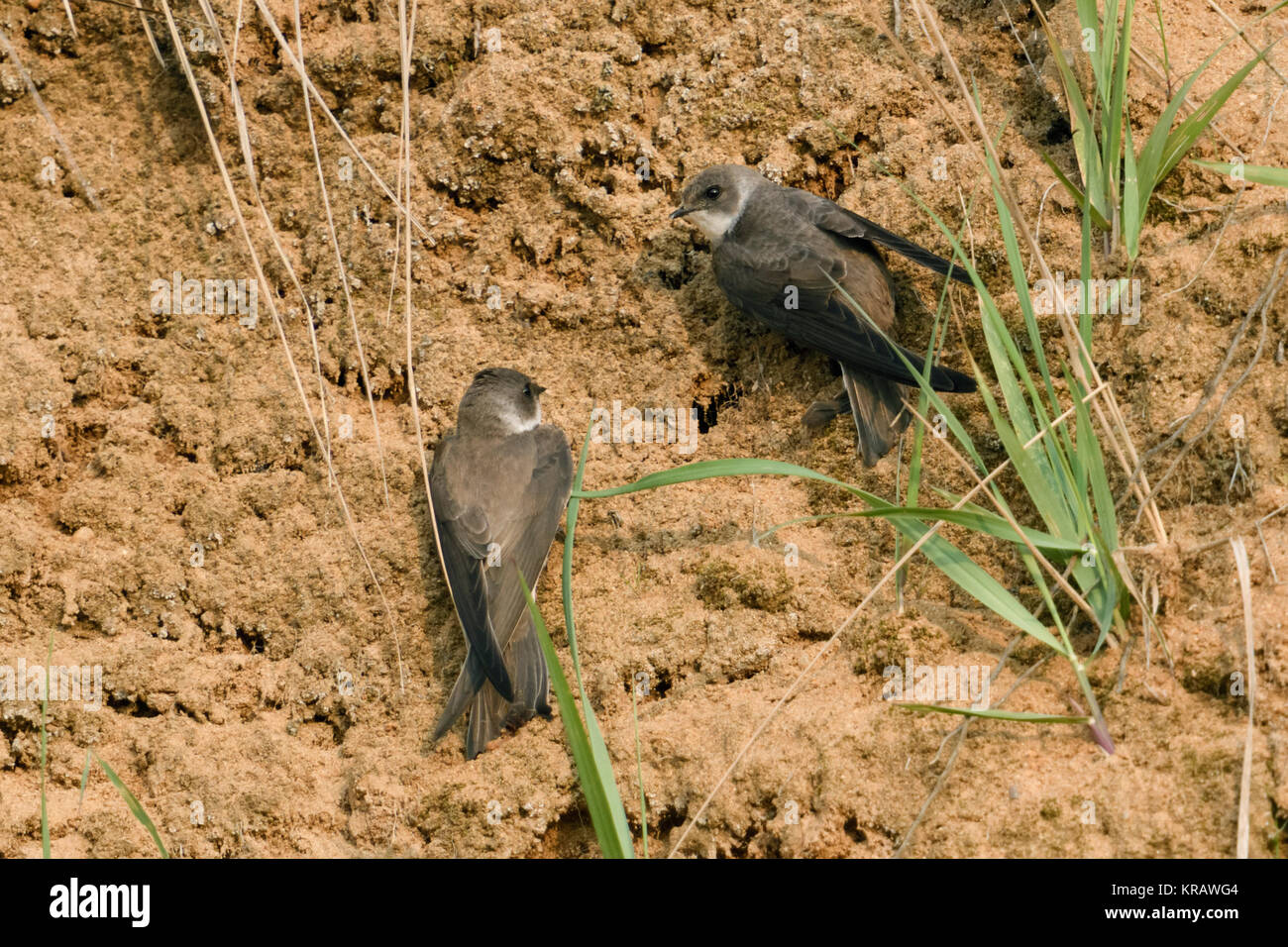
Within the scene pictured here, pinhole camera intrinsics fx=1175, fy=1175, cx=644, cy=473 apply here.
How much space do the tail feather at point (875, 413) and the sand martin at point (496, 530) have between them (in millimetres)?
809

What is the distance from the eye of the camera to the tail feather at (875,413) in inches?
121

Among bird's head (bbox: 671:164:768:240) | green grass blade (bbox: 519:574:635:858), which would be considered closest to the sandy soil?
bird's head (bbox: 671:164:768:240)

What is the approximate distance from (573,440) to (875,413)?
863 mm

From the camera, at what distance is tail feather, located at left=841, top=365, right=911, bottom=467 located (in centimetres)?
308

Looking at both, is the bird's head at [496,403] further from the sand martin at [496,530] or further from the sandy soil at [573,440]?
the sandy soil at [573,440]

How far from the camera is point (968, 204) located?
327 cm

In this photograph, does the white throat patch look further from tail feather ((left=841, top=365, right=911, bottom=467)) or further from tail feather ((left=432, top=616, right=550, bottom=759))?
tail feather ((left=841, top=365, right=911, bottom=467))

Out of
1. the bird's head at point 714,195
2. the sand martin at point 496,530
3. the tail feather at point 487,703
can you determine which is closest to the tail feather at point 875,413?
the bird's head at point 714,195

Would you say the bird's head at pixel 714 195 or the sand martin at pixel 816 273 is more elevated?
the bird's head at pixel 714 195

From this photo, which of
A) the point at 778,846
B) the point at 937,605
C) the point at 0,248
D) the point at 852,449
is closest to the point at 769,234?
the point at 852,449

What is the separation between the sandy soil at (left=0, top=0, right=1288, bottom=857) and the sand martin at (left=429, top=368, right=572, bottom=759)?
98 mm

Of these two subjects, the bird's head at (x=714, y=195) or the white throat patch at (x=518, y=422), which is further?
the bird's head at (x=714, y=195)

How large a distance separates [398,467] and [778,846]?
4.99 ft

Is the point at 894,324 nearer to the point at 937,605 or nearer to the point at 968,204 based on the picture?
the point at 968,204
